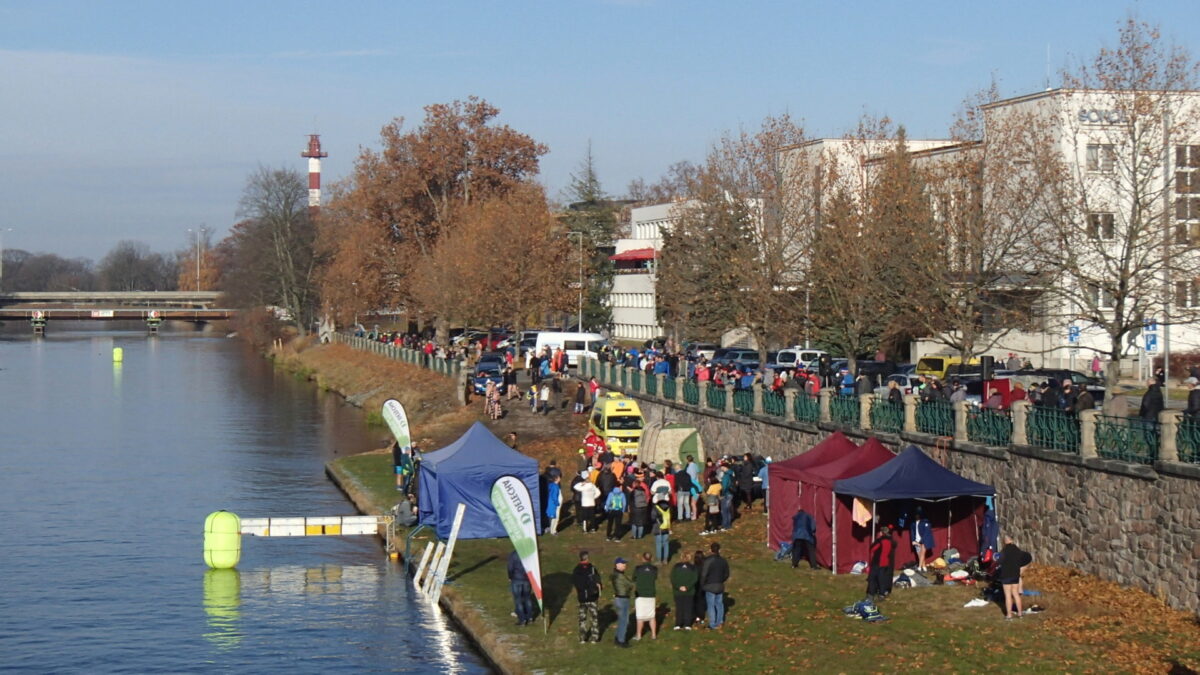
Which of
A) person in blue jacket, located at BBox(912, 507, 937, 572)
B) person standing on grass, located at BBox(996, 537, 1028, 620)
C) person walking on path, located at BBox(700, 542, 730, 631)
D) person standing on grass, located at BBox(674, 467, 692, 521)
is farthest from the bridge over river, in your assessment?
person standing on grass, located at BBox(996, 537, 1028, 620)

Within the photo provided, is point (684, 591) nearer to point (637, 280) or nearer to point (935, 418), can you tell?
point (935, 418)

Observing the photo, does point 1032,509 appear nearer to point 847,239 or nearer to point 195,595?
point 195,595

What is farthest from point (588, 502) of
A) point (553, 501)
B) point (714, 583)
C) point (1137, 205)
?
point (1137, 205)

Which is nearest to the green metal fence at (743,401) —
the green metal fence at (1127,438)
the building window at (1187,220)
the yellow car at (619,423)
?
the yellow car at (619,423)

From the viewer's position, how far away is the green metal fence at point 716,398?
4222cm

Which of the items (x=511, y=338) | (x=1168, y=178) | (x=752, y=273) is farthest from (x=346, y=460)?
(x=511, y=338)

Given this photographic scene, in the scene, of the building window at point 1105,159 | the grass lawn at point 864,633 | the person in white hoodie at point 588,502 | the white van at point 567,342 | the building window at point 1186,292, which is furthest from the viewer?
the white van at point 567,342

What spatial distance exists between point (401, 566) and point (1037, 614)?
46.4ft

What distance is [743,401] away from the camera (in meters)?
40.6

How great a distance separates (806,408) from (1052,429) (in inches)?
437

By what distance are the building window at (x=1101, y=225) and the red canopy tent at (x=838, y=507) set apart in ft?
29.3

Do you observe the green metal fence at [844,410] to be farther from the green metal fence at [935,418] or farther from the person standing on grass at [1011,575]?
the person standing on grass at [1011,575]

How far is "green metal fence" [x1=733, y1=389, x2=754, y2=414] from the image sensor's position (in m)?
40.2

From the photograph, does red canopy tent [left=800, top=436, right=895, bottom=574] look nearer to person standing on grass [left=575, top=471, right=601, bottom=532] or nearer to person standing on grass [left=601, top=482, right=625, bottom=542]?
person standing on grass [left=601, top=482, right=625, bottom=542]
